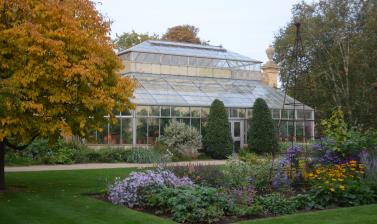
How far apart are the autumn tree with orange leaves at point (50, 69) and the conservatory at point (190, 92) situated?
13204 mm

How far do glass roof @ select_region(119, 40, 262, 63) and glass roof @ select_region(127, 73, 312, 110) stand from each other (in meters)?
1.54

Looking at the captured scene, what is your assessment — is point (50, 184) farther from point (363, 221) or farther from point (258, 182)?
point (363, 221)

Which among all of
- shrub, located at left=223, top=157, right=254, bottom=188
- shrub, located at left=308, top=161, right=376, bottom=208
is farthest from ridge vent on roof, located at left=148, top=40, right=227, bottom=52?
shrub, located at left=308, top=161, right=376, bottom=208

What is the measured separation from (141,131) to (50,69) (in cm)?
1509

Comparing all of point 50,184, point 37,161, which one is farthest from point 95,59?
point 37,161

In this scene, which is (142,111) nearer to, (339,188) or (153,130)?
(153,130)

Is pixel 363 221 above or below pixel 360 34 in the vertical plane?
below

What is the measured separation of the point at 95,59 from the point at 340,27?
2411cm

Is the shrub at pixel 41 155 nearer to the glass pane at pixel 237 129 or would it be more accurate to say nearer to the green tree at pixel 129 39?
the glass pane at pixel 237 129

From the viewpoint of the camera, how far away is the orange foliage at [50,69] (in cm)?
1090

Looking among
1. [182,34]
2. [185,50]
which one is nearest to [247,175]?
[185,50]

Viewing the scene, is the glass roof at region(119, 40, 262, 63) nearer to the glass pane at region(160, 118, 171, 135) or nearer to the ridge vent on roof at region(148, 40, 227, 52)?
the ridge vent on roof at region(148, 40, 227, 52)

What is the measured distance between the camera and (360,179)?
1145cm

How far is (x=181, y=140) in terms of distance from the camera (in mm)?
24656
